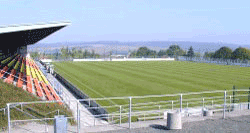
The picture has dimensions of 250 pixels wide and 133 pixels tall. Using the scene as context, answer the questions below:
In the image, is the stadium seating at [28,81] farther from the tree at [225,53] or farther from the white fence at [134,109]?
the tree at [225,53]

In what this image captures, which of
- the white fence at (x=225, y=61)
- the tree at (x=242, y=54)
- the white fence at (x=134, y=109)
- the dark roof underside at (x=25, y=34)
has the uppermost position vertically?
the dark roof underside at (x=25, y=34)

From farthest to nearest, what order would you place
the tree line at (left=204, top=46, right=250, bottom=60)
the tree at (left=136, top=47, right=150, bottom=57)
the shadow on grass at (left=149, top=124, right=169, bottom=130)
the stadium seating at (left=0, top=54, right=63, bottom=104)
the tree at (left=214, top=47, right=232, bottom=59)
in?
1. the tree at (left=136, top=47, right=150, bottom=57)
2. the tree at (left=214, top=47, right=232, bottom=59)
3. the tree line at (left=204, top=46, right=250, bottom=60)
4. the stadium seating at (left=0, top=54, right=63, bottom=104)
5. the shadow on grass at (left=149, top=124, right=169, bottom=130)

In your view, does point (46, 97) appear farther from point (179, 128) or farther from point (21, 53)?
point (21, 53)

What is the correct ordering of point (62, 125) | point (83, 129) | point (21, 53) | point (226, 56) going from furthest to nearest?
point (226, 56)
point (21, 53)
point (83, 129)
point (62, 125)

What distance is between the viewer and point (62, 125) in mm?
7035

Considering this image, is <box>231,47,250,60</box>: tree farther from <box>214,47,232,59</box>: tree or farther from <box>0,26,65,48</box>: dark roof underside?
<box>0,26,65,48</box>: dark roof underside

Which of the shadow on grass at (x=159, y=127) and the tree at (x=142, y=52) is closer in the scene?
the shadow on grass at (x=159, y=127)

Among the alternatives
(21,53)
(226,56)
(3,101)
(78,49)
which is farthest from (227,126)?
(78,49)

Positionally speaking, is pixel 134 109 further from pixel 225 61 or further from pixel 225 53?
pixel 225 53

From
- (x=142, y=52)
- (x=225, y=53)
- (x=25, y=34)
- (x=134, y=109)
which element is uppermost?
(x=25, y=34)

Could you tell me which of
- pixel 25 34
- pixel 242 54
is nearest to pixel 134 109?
pixel 25 34

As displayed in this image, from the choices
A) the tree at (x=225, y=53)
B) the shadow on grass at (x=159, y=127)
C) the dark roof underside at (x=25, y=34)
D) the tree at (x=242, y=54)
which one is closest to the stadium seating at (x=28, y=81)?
the dark roof underside at (x=25, y=34)

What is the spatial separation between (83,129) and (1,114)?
9.53 feet

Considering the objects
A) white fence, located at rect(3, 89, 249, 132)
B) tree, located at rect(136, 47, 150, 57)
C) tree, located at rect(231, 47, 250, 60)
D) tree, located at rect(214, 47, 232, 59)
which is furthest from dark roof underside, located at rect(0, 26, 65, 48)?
tree, located at rect(136, 47, 150, 57)
